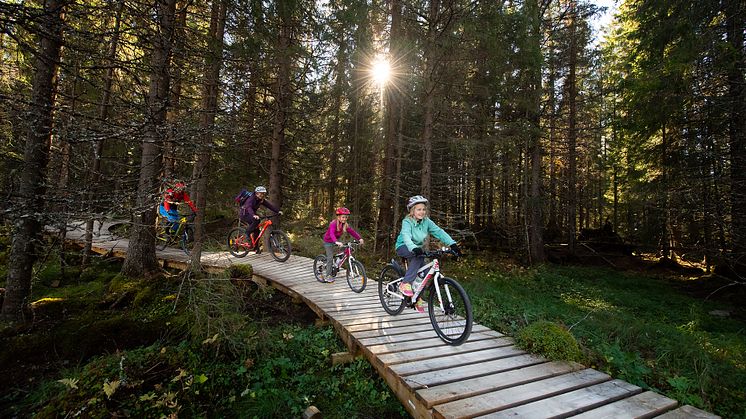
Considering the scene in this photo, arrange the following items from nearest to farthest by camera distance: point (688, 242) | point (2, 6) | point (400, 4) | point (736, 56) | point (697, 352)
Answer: point (2, 6), point (697, 352), point (736, 56), point (400, 4), point (688, 242)

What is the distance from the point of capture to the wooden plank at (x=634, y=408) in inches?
122

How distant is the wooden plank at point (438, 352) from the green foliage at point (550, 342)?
0.39m

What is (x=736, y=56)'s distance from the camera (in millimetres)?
9320

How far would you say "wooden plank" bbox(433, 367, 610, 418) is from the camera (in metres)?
3.09

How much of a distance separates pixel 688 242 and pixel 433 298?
20936mm

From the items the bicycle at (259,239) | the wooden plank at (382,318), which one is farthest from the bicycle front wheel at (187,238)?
the wooden plank at (382,318)

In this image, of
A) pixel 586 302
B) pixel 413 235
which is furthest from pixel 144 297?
pixel 586 302

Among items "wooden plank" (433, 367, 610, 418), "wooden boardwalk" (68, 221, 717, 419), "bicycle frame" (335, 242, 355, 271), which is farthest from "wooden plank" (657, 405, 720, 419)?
"bicycle frame" (335, 242, 355, 271)

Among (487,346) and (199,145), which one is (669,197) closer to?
(487,346)

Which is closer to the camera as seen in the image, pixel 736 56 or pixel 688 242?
pixel 736 56

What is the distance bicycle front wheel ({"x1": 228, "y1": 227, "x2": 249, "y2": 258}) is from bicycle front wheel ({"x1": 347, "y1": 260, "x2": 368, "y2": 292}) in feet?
15.3

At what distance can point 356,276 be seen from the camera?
A: 7922mm

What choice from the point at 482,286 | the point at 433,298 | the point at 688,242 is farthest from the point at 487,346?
the point at 688,242

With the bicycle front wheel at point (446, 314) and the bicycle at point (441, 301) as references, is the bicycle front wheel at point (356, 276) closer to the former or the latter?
the bicycle at point (441, 301)
